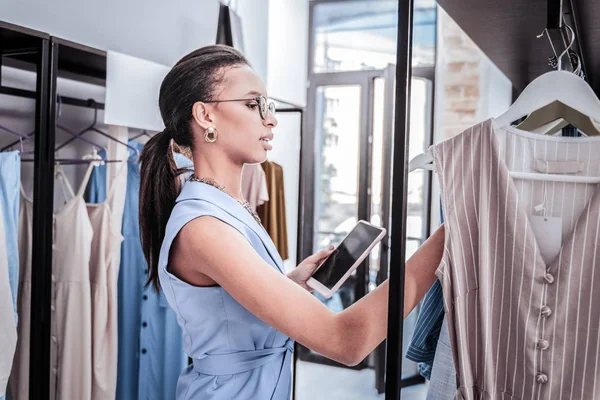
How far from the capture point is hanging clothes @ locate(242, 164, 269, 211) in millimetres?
2871

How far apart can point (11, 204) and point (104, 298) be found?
548mm

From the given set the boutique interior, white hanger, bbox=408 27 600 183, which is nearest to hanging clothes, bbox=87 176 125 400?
the boutique interior

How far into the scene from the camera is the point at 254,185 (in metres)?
2.89

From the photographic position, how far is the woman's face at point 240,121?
1316 millimetres

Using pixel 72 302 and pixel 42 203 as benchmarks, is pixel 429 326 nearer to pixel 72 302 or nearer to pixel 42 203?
pixel 42 203

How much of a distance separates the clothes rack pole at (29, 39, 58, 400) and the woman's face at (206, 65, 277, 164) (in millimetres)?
751

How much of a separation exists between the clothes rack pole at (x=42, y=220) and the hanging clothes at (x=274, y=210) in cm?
141

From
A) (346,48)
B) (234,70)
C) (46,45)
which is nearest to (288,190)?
(346,48)

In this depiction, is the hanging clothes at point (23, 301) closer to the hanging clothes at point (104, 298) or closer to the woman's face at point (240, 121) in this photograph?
the hanging clothes at point (104, 298)

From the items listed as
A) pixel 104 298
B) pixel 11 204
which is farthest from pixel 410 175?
pixel 11 204

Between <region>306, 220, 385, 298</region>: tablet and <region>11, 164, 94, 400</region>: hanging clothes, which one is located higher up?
<region>306, 220, 385, 298</region>: tablet

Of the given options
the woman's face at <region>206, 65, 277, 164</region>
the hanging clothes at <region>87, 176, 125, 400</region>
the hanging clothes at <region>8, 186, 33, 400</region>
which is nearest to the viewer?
the woman's face at <region>206, 65, 277, 164</region>

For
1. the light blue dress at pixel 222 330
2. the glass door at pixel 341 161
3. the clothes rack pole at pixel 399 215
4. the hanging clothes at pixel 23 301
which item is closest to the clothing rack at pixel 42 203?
the hanging clothes at pixel 23 301

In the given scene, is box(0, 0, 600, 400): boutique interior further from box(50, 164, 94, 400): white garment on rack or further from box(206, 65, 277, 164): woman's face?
box(206, 65, 277, 164): woman's face
